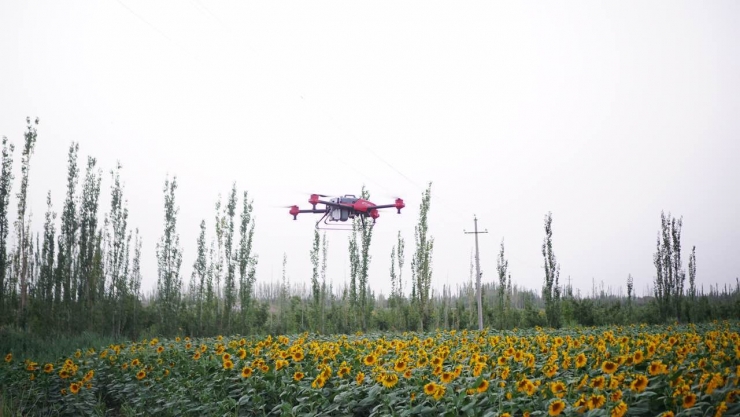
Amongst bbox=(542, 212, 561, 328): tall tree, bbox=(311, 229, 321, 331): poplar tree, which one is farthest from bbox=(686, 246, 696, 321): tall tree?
bbox=(311, 229, 321, 331): poplar tree

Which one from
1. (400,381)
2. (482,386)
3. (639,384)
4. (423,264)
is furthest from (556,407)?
(423,264)

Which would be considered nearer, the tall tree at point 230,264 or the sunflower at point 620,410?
the sunflower at point 620,410

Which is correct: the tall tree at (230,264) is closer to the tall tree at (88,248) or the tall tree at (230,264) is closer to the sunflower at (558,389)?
the tall tree at (88,248)

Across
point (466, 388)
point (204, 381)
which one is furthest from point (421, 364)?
point (204, 381)

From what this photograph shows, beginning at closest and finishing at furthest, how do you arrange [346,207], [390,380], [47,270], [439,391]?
[439,391] → [390,380] → [346,207] → [47,270]

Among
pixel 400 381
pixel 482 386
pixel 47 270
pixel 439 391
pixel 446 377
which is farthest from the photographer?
pixel 47 270

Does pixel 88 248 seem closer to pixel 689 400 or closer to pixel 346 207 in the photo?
pixel 346 207

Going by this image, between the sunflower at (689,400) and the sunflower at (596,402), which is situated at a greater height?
the sunflower at (689,400)

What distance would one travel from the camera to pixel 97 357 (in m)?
8.91

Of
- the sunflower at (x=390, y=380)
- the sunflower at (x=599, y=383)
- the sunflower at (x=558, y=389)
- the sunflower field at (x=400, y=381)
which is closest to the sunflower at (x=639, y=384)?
the sunflower field at (x=400, y=381)

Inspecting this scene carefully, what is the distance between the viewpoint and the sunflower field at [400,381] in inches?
146

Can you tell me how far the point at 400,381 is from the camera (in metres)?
5.09

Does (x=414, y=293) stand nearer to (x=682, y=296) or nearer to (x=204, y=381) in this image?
(x=682, y=296)

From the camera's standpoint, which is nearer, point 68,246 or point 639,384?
point 639,384
